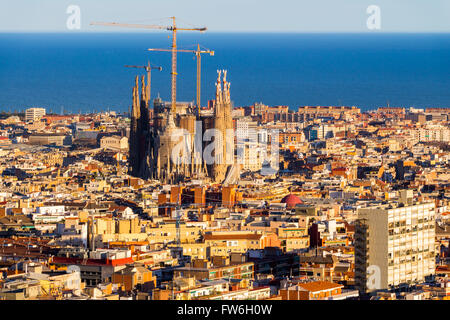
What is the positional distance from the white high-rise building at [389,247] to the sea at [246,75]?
63665 millimetres

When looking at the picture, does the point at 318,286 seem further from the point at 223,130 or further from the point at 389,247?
the point at 223,130

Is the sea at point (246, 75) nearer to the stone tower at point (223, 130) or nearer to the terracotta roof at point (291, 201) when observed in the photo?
the stone tower at point (223, 130)

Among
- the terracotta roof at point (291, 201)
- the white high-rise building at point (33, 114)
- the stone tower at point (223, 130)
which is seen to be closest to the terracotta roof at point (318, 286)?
the terracotta roof at point (291, 201)

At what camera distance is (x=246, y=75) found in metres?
131

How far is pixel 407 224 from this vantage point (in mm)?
24375

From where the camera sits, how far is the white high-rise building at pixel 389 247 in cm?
2377

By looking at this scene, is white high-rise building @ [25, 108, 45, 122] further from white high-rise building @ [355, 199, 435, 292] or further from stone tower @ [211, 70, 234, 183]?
white high-rise building @ [355, 199, 435, 292]

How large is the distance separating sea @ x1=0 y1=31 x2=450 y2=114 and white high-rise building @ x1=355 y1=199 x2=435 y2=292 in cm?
6366

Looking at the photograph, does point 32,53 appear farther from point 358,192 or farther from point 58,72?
point 358,192

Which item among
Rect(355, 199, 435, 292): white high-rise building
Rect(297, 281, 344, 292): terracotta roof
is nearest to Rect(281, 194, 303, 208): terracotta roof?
Rect(355, 199, 435, 292): white high-rise building

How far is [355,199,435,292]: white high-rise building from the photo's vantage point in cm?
2377

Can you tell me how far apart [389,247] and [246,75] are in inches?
4230
